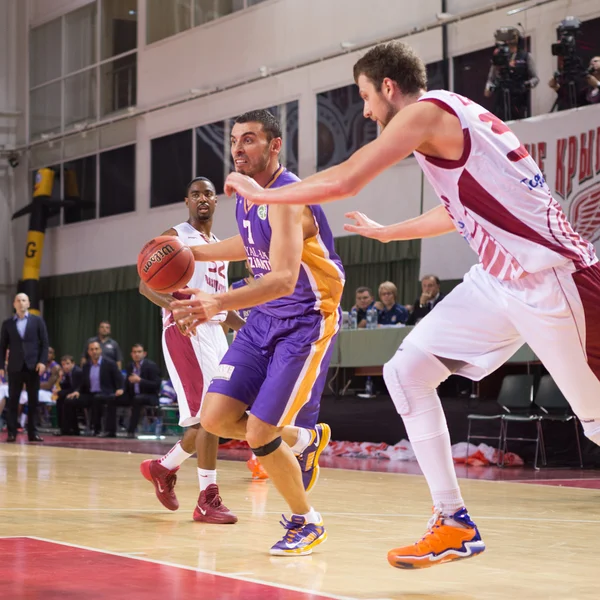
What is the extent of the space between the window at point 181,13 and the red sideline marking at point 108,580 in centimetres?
1544

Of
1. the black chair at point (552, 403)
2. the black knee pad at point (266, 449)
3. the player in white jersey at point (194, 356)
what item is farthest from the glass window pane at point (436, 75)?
the black knee pad at point (266, 449)

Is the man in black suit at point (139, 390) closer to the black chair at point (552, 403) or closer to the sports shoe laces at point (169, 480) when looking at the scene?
the black chair at point (552, 403)

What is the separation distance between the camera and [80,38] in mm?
22500

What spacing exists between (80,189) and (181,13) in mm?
4569

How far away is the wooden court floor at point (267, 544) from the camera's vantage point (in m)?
3.54

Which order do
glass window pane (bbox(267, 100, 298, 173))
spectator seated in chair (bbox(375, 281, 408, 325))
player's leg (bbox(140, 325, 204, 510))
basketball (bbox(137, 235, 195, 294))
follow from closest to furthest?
basketball (bbox(137, 235, 195, 294)) → player's leg (bbox(140, 325, 204, 510)) → spectator seated in chair (bbox(375, 281, 408, 325)) → glass window pane (bbox(267, 100, 298, 173))

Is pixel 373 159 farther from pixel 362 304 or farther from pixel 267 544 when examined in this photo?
pixel 362 304

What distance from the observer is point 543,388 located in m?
10.0

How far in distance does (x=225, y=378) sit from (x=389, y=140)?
5.54 ft

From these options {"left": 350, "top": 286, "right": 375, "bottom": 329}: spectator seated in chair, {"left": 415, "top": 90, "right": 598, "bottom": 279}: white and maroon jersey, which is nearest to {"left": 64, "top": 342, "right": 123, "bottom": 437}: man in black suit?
{"left": 350, "top": 286, "right": 375, "bottom": 329}: spectator seated in chair

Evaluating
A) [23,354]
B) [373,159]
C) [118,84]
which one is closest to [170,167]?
[118,84]

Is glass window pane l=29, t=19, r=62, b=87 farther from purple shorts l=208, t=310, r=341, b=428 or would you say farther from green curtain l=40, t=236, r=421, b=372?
purple shorts l=208, t=310, r=341, b=428

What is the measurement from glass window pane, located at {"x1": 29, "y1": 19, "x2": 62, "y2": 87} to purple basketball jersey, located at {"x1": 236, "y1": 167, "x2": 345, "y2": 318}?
778 inches

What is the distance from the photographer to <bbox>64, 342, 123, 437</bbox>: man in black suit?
15.6 m
